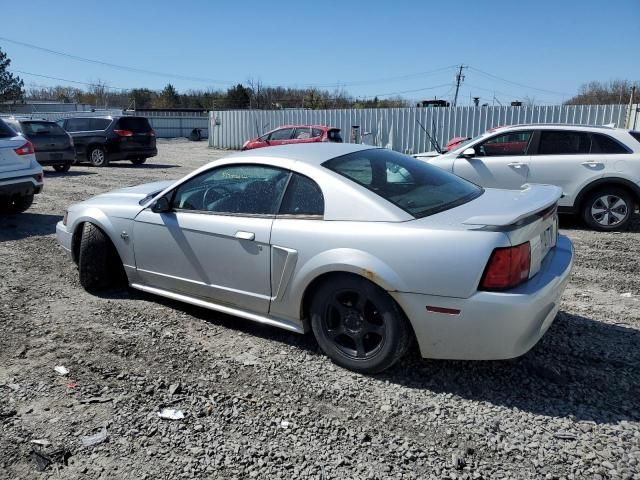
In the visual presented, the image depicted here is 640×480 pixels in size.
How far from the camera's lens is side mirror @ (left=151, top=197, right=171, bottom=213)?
4.25 meters

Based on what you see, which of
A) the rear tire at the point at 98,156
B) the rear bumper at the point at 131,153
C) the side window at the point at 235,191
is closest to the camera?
the side window at the point at 235,191

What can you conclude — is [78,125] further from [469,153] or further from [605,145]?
[605,145]

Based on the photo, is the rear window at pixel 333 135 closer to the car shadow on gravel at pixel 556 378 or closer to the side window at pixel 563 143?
the side window at pixel 563 143

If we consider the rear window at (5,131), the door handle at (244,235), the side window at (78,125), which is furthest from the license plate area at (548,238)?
the side window at (78,125)

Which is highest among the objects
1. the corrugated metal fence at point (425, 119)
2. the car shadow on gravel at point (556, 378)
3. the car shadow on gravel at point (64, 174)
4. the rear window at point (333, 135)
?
the corrugated metal fence at point (425, 119)

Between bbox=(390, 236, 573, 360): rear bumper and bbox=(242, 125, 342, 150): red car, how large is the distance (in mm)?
16478

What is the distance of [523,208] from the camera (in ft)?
10.9

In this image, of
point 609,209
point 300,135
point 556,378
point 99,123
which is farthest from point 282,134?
point 556,378

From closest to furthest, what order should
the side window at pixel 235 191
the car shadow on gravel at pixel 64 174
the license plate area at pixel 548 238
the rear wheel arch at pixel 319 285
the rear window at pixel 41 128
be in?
1. the rear wheel arch at pixel 319 285
2. the license plate area at pixel 548 238
3. the side window at pixel 235 191
4. the rear window at pixel 41 128
5. the car shadow on gravel at pixel 64 174

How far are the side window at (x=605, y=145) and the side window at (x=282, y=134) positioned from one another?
45.9 ft

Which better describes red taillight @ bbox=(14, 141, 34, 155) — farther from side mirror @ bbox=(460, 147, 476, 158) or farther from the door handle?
side mirror @ bbox=(460, 147, 476, 158)

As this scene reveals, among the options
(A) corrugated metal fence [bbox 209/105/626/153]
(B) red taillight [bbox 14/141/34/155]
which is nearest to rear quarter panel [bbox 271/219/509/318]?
(B) red taillight [bbox 14/141/34/155]

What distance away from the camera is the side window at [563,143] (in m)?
7.94

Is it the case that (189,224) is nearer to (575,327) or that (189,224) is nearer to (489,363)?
(489,363)
